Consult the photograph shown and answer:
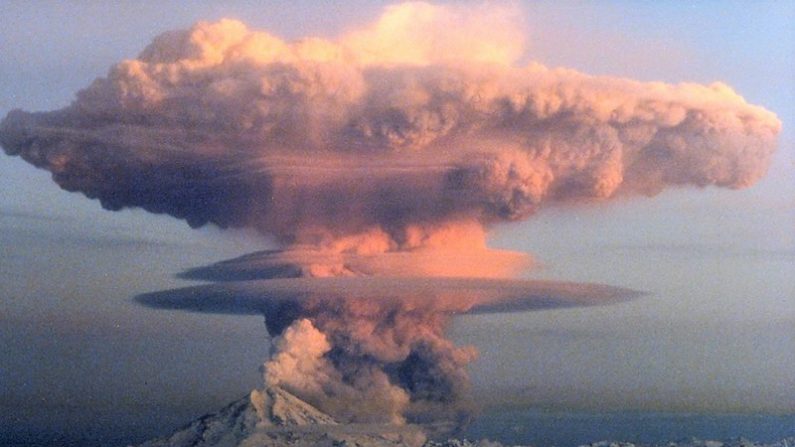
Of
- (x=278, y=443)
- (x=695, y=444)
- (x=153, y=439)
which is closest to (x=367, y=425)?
(x=278, y=443)

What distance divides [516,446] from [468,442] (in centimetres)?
116

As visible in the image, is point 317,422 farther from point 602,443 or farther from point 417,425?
point 602,443

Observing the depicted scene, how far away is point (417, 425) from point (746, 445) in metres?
7.05

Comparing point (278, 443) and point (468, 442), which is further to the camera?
point (278, 443)

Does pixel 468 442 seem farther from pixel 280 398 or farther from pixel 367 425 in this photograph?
pixel 280 398

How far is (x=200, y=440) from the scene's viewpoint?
21.9 m

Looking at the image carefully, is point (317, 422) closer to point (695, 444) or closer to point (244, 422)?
point (244, 422)

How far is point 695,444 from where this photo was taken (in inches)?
854

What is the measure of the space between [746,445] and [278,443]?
10217mm

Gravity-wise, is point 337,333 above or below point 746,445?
above

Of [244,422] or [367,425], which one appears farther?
[244,422]

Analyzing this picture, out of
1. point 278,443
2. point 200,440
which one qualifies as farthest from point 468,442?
point 200,440

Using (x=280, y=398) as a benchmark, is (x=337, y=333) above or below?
above

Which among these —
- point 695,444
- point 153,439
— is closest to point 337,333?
point 153,439
